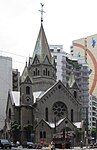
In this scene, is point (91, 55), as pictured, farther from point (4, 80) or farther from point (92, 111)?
point (4, 80)

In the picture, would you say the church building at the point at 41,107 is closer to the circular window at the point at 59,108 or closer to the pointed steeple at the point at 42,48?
the circular window at the point at 59,108

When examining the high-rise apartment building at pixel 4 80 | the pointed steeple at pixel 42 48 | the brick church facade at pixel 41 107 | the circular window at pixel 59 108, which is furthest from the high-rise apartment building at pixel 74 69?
the circular window at pixel 59 108

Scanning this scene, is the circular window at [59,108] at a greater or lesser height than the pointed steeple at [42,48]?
lesser

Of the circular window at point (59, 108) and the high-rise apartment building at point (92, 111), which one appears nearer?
the circular window at point (59, 108)

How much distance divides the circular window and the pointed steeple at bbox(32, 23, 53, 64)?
13.1 m

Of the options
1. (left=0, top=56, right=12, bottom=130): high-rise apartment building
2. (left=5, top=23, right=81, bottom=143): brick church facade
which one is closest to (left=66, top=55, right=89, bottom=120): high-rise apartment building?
(left=0, top=56, right=12, bottom=130): high-rise apartment building

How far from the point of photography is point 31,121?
292 feet

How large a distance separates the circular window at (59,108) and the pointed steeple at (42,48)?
1308 centimetres

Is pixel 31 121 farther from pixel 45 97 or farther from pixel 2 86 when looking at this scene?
pixel 2 86

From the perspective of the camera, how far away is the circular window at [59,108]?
8944cm

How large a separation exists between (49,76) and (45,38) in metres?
10.2

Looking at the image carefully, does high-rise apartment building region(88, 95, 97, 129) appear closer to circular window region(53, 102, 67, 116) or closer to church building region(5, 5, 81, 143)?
church building region(5, 5, 81, 143)

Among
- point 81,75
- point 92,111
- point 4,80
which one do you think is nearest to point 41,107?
point 4,80

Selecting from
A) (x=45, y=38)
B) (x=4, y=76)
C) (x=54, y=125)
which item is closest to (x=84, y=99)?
(x=4, y=76)
